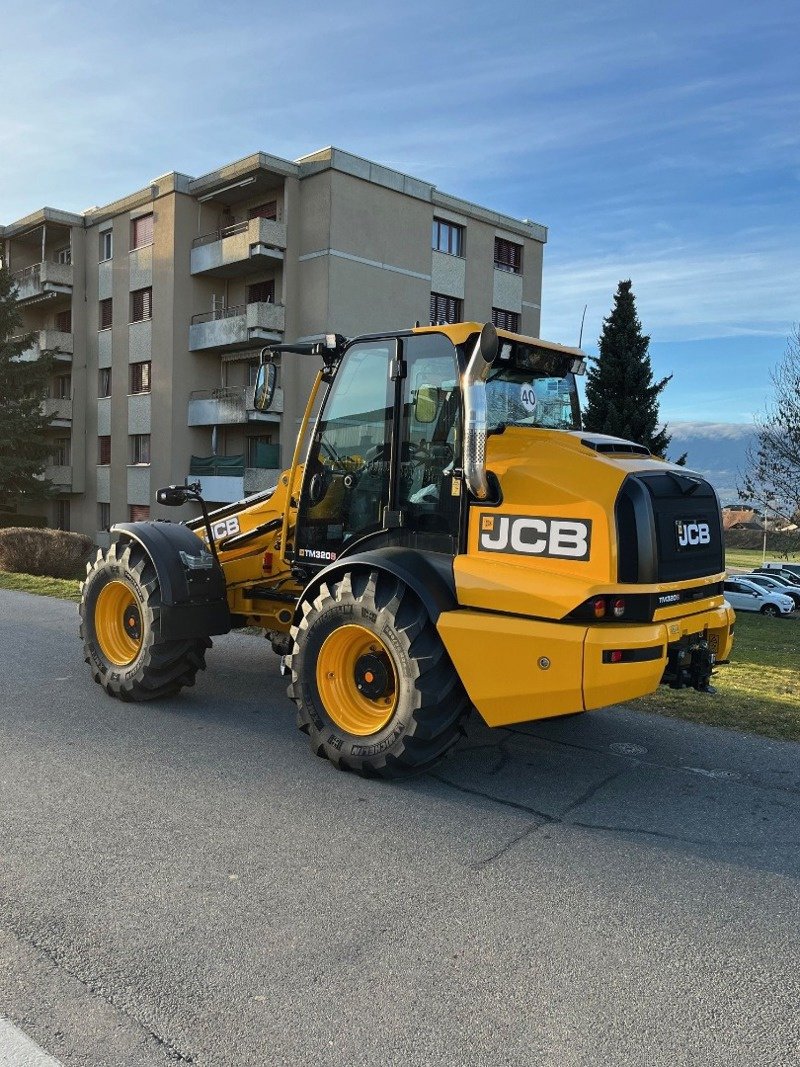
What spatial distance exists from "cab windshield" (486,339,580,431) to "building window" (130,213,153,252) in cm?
3103

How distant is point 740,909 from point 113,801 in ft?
10.4

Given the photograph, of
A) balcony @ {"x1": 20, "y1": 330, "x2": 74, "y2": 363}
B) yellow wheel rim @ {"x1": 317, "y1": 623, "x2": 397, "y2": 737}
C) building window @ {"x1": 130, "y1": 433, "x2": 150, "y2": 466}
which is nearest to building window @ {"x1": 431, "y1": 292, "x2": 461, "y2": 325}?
building window @ {"x1": 130, "y1": 433, "x2": 150, "y2": 466}

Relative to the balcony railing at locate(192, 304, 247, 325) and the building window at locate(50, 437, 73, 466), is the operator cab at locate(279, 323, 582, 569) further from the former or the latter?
the building window at locate(50, 437, 73, 466)

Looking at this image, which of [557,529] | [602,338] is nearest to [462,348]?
[557,529]

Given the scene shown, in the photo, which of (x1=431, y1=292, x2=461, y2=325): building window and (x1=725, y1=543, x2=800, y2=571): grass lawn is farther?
(x1=725, y1=543, x2=800, y2=571): grass lawn

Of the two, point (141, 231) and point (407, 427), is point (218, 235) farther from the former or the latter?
point (407, 427)

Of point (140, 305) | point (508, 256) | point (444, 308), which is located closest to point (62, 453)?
point (140, 305)

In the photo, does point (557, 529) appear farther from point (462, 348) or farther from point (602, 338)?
point (602, 338)

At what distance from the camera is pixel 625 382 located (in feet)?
94.9

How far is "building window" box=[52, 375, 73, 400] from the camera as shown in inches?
1563

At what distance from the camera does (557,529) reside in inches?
190

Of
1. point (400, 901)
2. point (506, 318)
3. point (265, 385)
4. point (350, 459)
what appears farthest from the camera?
point (506, 318)

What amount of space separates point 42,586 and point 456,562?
1085 cm

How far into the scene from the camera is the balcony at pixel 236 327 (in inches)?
1180
